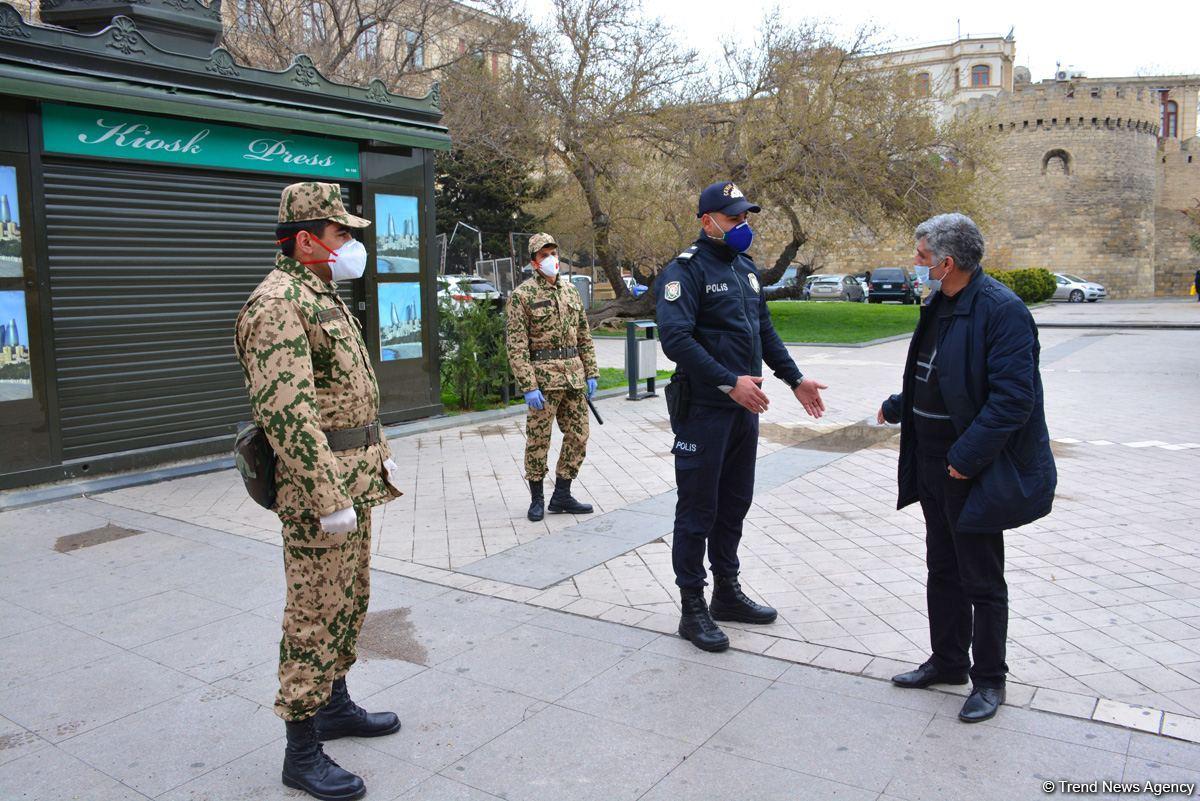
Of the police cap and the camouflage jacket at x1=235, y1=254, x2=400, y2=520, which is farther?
the police cap

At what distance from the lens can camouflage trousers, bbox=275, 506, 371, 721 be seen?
3049 millimetres

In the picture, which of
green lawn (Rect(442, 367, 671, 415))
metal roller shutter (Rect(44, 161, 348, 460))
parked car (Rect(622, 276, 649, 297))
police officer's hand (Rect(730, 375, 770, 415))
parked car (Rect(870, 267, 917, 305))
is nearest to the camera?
police officer's hand (Rect(730, 375, 770, 415))

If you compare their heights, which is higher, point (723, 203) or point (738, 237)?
point (723, 203)

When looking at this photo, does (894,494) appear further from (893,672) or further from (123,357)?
(123,357)

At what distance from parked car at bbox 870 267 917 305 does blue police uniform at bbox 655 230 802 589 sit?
3721 centimetres

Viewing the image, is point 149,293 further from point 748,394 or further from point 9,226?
point 748,394

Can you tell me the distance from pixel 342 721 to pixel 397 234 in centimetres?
772

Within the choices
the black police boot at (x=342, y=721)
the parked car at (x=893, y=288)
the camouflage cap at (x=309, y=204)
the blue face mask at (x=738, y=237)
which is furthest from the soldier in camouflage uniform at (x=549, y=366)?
the parked car at (x=893, y=288)

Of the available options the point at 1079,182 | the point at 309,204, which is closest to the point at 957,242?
the point at 309,204

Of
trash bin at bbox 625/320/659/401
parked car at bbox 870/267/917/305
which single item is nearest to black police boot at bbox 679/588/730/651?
trash bin at bbox 625/320/659/401

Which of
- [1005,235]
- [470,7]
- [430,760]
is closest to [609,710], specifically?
[430,760]

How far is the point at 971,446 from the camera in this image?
3.32 m

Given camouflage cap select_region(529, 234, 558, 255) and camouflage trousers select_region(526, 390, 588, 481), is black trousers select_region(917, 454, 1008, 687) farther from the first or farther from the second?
camouflage cap select_region(529, 234, 558, 255)

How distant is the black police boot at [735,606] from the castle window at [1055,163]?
54.0 metres
